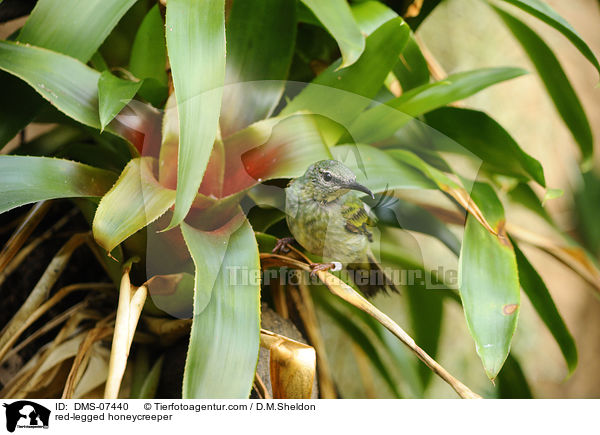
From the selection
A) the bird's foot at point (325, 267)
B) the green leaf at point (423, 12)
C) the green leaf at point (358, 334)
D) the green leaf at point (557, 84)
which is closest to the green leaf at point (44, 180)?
the bird's foot at point (325, 267)

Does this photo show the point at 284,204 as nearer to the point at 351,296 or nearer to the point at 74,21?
the point at 351,296

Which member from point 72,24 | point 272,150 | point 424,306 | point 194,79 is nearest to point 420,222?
point 424,306

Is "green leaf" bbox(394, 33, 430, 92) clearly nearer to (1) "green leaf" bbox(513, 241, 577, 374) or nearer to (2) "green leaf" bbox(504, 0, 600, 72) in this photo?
(2) "green leaf" bbox(504, 0, 600, 72)

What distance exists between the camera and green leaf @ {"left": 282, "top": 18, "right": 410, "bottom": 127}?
1.55 feet

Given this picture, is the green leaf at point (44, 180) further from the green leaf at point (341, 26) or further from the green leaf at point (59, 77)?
the green leaf at point (341, 26)

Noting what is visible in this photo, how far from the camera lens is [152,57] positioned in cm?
50

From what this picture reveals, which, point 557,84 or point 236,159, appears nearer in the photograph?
point 236,159

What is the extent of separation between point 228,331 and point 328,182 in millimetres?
152

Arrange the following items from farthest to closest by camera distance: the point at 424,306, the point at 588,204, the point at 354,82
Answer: the point at 588,204, the point at 424,306, the point at 354,82

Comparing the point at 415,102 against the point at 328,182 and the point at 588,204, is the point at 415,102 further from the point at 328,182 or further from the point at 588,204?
the point at 588,204

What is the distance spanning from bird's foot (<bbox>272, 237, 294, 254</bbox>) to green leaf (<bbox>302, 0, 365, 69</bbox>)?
17 cm

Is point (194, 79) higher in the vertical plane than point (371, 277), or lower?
higher

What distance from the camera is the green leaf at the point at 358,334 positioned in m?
0.63

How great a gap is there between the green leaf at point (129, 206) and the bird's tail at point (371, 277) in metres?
0.19
